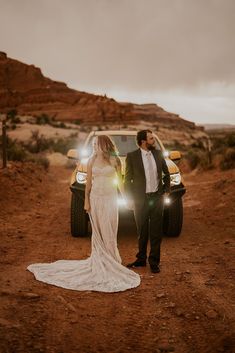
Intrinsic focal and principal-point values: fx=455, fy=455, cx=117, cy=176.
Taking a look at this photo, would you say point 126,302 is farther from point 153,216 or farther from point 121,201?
point 121,201

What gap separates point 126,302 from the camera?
15.5ft

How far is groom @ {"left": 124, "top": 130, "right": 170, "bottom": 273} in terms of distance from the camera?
5.81m

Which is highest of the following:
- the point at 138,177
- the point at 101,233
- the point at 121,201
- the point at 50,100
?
the point at 50,100

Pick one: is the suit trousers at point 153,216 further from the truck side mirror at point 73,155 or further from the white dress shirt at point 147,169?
the truck side mirror at point 73,155

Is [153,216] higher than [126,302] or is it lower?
higher

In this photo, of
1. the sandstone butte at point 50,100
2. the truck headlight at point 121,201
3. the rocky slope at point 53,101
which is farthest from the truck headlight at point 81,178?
the sandstone butte at point 50,100

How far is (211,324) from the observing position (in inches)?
163

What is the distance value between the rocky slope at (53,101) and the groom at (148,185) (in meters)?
76.2

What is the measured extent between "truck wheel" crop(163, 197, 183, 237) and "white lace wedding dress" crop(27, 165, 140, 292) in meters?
1.87

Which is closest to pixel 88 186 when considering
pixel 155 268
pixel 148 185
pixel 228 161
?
pixel 148 185

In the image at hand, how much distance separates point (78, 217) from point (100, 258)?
6.34 feet

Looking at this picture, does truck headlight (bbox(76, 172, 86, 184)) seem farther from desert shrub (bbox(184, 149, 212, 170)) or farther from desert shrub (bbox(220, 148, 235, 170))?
desert shrub (bbox(184, 149, 212, 170))

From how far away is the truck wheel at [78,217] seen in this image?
7.41 meters

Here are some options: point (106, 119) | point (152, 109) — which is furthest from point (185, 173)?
point (152, 109)
